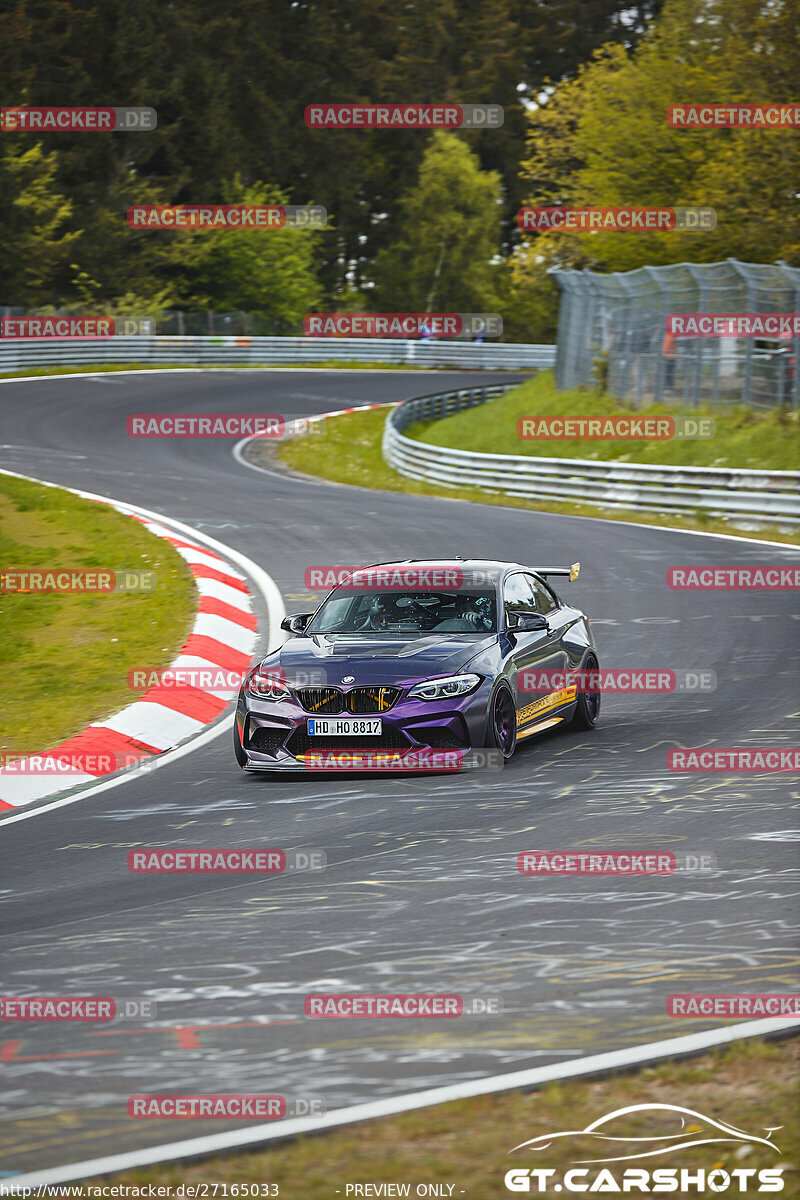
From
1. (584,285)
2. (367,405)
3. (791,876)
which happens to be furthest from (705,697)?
(367,405)

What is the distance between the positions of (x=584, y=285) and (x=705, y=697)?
24.5 m

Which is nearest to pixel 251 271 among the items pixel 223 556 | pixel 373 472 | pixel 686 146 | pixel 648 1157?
pixel 686 146

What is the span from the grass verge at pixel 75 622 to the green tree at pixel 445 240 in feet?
218

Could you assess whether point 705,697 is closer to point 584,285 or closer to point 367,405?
point 584,285

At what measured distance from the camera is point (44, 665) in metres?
13.6

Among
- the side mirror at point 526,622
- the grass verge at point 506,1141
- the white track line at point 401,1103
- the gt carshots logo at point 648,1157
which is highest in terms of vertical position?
the side mirror at point 526,622

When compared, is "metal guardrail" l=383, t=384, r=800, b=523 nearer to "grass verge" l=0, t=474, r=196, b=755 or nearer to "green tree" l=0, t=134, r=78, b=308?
"grass verge" l=0, t=474, r=196, b=755

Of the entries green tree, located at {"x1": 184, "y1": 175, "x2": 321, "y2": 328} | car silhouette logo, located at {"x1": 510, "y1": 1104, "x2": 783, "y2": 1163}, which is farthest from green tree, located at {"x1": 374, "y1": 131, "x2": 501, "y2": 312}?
car silhouette logo, located at {"x1": 510, "y1": 1104, "x2": 783, "y2": 1163}

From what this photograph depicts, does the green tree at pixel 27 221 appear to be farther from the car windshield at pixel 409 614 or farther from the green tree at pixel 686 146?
the car windshield at pixel 409 614

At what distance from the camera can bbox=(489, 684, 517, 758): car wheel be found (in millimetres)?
9742

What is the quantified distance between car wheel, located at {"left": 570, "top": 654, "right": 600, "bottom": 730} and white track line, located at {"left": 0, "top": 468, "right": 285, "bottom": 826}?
2.62m

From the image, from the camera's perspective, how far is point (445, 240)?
86250 millimetres

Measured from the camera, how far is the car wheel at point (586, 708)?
A: 11219 millimetres

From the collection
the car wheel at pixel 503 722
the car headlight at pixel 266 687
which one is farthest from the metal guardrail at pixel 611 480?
the car headlight at pixel 266 687
